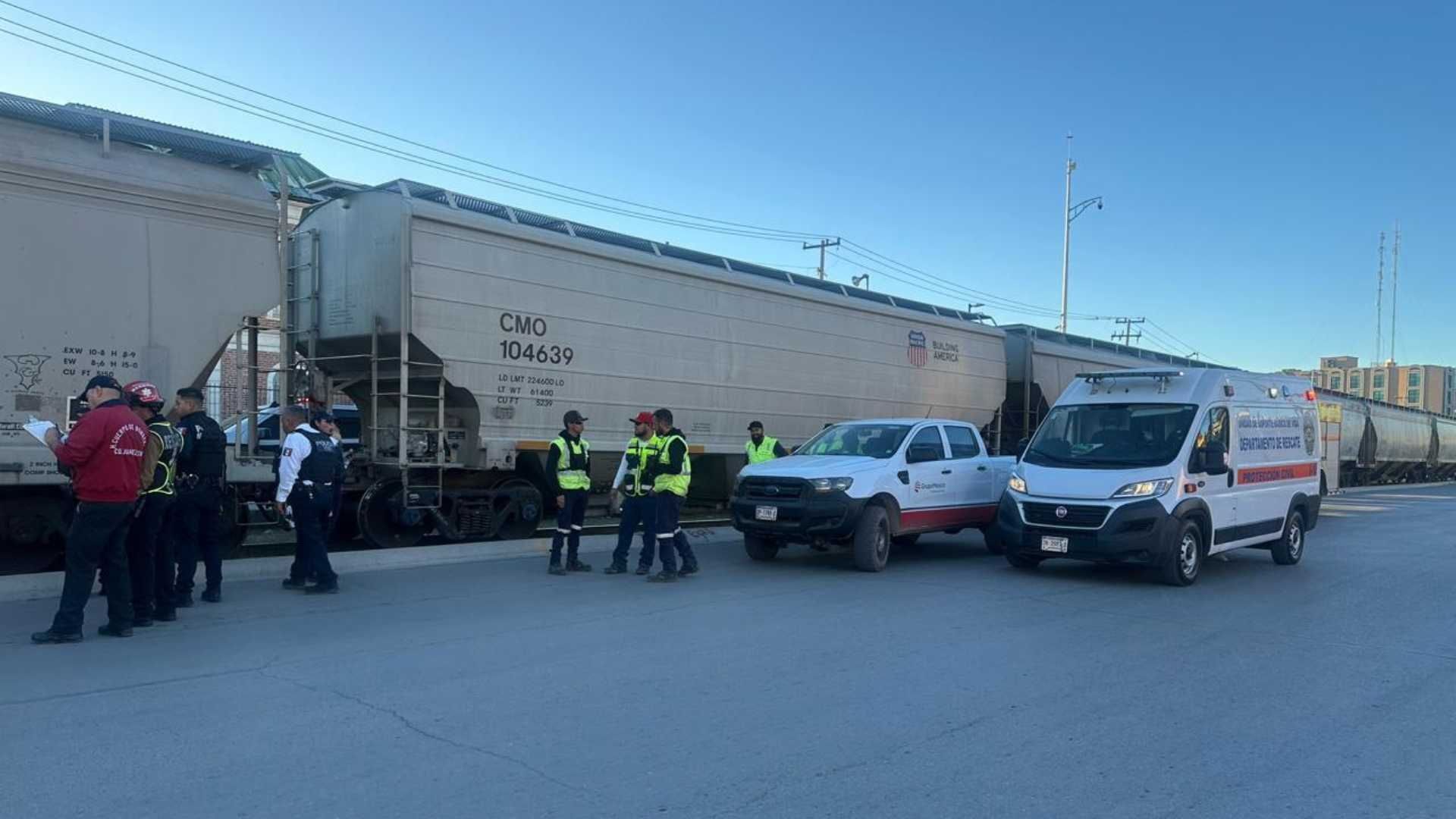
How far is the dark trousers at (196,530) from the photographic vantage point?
8117 mm

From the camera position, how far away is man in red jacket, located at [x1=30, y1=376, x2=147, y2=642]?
22.3 feet

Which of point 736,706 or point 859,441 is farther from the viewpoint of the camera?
point 859,441

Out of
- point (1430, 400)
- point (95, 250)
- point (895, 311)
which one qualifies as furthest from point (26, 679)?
point (1430, 400)

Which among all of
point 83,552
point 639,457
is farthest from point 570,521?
point 83,552

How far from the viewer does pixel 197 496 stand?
8172 millimetres

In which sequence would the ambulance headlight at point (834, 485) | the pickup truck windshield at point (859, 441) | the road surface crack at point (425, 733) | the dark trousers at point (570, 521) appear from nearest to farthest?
the road surface crack at point (425, 733)
the dark trousers at point (570, 521)
the ambulance headlight at point (834, 485)
the pickup truck windshield at point (859, 441)

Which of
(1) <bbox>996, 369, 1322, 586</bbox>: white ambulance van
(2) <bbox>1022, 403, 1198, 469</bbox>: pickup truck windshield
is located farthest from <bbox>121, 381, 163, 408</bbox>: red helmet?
(2) <bbox>1022, 403, 1198, 469</bbox>: pickup truck windshield

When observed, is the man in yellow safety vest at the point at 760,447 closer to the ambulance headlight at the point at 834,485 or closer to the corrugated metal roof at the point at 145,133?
the ambulance headlight at the point at 834,485

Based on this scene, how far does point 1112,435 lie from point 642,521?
5.09 meters

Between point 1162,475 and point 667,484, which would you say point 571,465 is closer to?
point 667,484

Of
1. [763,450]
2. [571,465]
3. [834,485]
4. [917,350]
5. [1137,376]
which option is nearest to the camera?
[571,465]

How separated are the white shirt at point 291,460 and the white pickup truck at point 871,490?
461 cm

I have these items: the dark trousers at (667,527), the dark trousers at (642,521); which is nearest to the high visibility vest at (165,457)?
the dark trousers at (642,521)

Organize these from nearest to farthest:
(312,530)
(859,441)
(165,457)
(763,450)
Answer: (165,457), (312,530), (859,441), (763,450)
